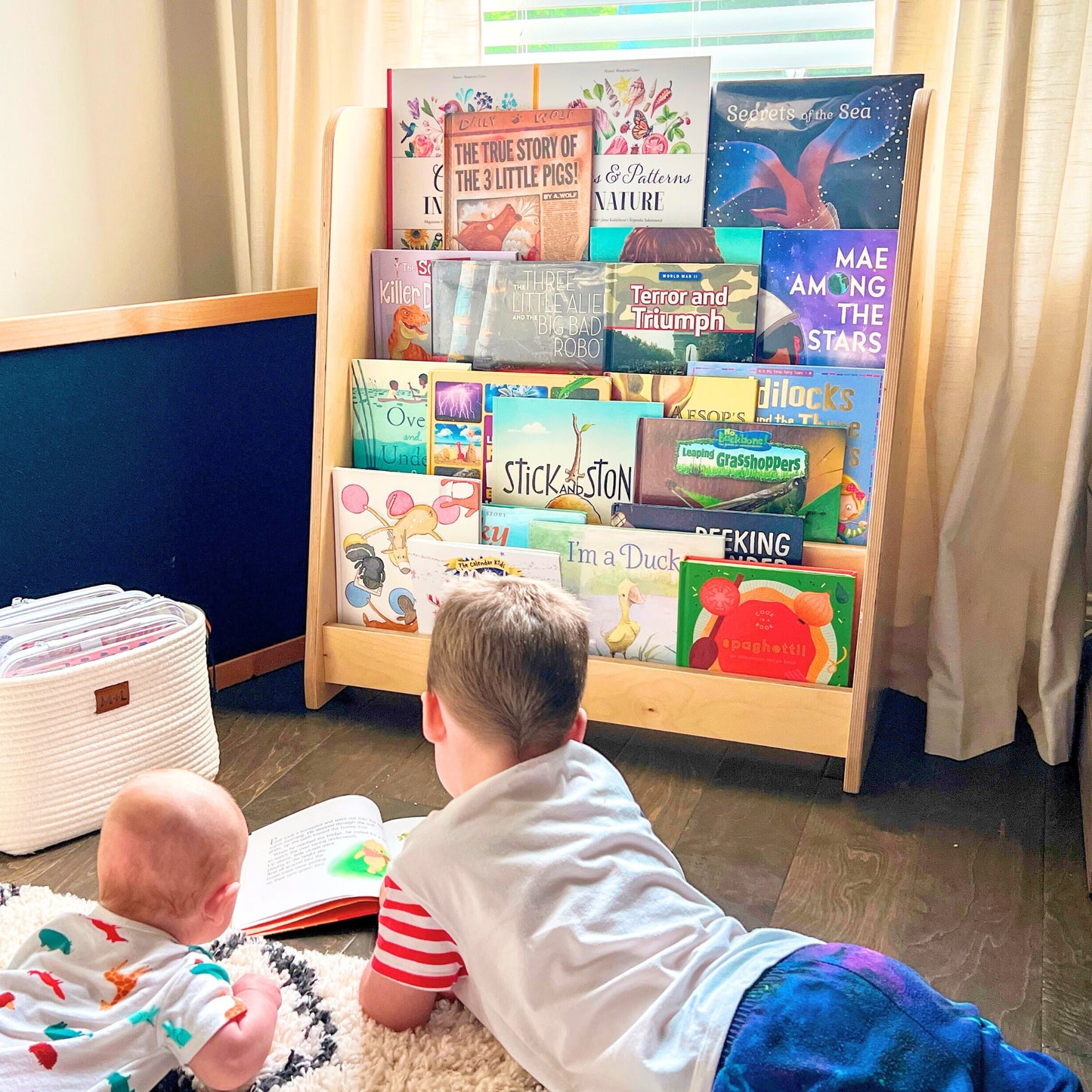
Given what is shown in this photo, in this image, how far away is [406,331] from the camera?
1.67 m

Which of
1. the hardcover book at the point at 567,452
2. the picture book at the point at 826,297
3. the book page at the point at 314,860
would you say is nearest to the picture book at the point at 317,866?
the book page at the point at 314,860

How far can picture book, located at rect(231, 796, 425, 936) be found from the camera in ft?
3.84

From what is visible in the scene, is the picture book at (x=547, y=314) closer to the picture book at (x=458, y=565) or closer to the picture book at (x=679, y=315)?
the picture book at (x=679, y=315)

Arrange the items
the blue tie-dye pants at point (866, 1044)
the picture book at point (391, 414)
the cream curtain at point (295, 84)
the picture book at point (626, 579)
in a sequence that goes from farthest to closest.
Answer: the cream curtain at point (295, 84) < the picture book at point (391, 414) < the picture book at point (626, 579) < the blue tie-dye pants at point (866, 1044)

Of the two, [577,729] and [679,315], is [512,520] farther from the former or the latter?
[577,729]

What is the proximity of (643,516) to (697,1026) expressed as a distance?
0.80 meters

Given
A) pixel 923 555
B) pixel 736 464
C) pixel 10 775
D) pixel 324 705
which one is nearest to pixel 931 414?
pixel 923 555

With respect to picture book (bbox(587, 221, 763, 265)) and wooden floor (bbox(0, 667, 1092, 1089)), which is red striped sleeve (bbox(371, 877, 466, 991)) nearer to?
wooden floor (bbox(0, 667, 1092, 1089))

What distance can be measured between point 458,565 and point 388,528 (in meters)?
0.13

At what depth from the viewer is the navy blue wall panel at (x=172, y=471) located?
148cm

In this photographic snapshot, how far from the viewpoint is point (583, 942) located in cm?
85

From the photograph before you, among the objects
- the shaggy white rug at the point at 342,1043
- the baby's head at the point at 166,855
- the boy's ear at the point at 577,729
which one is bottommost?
the shaggy white rug at the point at 342,1043

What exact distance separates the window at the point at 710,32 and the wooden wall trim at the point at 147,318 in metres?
0.55

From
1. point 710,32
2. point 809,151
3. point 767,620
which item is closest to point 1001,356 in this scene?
point 809,151
